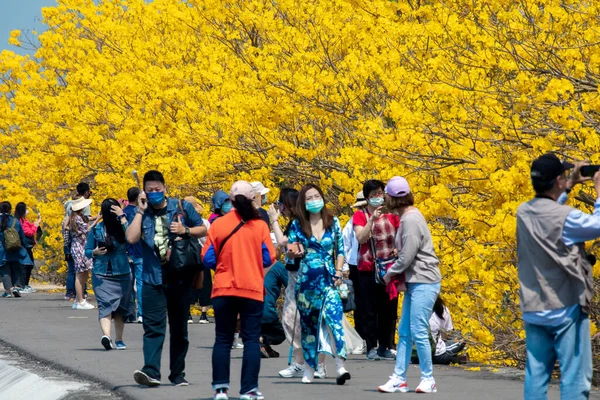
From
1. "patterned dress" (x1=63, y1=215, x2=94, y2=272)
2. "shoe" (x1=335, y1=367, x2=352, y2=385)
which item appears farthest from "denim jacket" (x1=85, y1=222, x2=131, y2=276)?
Result: "patterned dress" (x1=63, y1=215, x2=94, y2=272)

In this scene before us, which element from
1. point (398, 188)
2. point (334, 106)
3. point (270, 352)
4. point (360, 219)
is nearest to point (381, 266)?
point (360, 219)

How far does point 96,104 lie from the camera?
22328mm

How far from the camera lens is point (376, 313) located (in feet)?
45.4

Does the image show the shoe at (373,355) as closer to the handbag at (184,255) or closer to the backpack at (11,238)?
the handbag at (184,255)

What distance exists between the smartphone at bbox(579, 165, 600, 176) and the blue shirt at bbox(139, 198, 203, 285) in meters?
4.12

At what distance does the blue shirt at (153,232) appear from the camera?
10703 millimetres

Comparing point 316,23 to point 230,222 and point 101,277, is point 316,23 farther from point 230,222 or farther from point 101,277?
point 230,222

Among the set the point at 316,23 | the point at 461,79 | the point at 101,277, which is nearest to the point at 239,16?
the point at 316,23

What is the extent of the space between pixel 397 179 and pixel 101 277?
17.0ft

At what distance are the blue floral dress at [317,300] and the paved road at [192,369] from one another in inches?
14.0

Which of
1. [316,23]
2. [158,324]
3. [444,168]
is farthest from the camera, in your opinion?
[316,23]

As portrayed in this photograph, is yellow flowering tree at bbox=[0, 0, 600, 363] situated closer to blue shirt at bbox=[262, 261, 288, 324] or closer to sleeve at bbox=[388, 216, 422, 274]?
sleeve at bbox=[388, 216, 422, 274]

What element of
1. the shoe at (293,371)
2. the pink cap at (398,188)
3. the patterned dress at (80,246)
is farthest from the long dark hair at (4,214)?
the pink cap at (398,188)

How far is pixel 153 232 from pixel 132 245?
14.9 feet
